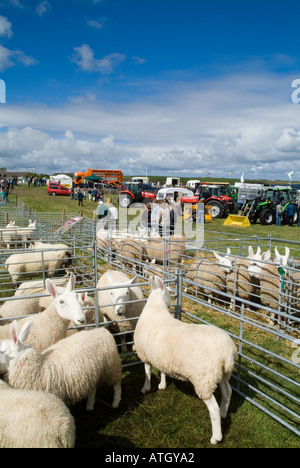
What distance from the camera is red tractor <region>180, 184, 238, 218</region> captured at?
2256 cm

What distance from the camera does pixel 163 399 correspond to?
3.40m

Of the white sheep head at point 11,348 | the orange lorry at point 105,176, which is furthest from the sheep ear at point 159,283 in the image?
the orange lorry at point 105,176

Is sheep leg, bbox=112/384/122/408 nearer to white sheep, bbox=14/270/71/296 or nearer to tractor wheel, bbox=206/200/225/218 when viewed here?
white sheep, bbox=14/270/71/296

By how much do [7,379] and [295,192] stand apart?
98.2 feet

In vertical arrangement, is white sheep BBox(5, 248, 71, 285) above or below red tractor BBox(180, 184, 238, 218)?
below

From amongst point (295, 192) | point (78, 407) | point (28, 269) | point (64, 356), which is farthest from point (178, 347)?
point (295, 192)

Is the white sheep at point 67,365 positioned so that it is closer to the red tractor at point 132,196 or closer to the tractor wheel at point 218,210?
the tractor wheel at point 218,210

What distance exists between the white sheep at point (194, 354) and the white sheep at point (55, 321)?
0.82 metres

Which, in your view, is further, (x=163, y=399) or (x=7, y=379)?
(x=163, y=399)

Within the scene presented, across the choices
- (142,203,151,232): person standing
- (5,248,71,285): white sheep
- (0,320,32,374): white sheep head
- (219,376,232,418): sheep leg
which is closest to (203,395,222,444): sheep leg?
(219,376,232,418): sheep leg

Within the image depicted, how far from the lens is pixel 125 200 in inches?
1070

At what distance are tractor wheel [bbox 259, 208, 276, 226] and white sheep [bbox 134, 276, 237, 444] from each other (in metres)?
18.7

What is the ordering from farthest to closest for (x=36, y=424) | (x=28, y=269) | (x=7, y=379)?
1. (x=28, y=269)
2. (x=7, y=379)
3. (x=36, y=424)
